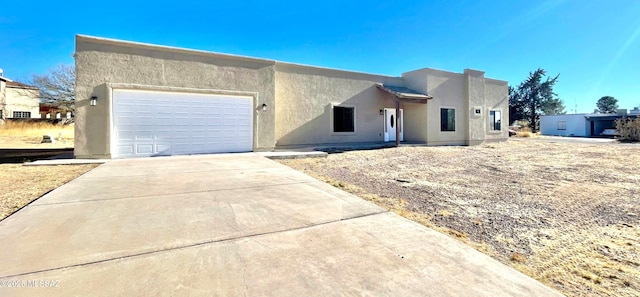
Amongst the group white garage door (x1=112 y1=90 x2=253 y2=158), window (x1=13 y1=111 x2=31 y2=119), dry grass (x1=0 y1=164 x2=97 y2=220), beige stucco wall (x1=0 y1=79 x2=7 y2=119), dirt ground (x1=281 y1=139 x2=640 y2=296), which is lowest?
dirt ground (x1=281 y1=139 x2=640 y2=296)

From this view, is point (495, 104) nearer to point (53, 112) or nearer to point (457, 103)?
point (457, 103)

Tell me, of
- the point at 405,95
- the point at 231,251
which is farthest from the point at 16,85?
the point at 231,251

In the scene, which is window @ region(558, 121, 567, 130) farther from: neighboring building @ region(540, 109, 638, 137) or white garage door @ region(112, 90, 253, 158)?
white garage door @ region(112, 90, 253, 158)

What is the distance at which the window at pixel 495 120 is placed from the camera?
21.6 m

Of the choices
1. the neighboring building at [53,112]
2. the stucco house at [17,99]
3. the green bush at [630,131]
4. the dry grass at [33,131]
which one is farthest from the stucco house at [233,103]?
the stucco house at [17,99]

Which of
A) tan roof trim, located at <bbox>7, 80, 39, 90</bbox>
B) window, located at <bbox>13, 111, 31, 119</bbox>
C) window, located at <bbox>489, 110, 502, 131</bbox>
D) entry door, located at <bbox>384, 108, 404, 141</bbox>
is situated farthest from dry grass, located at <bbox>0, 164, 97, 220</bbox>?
window, located at <bbox>13, 111, 31, 119</bbox>

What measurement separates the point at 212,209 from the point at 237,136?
28.4ft

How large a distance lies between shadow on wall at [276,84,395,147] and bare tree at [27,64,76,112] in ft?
97.0

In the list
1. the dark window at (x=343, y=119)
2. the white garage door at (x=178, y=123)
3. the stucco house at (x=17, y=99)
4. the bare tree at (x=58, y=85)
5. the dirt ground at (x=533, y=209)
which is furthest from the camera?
the stucco house at (x=17, y=99)

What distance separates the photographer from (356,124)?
16.8 metres

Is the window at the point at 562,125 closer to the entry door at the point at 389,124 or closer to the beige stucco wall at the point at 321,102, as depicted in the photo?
the entry door at the point at 389,124

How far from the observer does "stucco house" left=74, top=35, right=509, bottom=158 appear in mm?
10586

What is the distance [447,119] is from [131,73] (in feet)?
57.6

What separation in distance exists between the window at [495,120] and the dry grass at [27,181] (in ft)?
77.3
